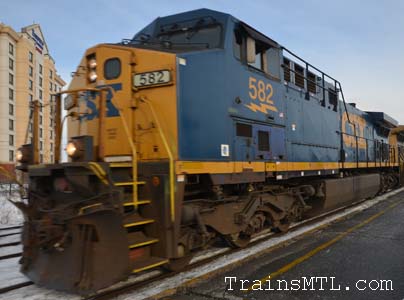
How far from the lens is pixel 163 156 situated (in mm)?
5000

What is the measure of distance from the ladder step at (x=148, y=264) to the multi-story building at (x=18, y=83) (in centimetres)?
4267

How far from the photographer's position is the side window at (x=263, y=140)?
21.5ft

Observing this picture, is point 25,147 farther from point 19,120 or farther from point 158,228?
point 19,120

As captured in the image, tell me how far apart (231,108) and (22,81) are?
5344cm

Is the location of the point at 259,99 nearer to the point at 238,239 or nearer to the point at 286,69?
the point at 286,69

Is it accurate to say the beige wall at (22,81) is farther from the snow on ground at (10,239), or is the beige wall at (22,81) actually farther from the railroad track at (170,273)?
the railroad track at (170,273)

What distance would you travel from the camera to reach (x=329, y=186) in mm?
9492

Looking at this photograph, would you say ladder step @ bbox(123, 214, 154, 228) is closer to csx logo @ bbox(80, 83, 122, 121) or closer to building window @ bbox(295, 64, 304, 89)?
csx logo @ bbox(80, 83, 122, 121)

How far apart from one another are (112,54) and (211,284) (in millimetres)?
3457

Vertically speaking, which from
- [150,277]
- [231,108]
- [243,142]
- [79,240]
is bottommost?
[150,277]

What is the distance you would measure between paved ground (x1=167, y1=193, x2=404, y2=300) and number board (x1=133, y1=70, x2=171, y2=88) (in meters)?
2.70

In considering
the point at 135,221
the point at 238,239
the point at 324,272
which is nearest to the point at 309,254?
the point at 324,272

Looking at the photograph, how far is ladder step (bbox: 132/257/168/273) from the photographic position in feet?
13.9

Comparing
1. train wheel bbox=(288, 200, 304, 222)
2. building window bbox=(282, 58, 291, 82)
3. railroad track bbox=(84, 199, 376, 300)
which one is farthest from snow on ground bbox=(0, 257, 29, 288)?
building window bbox=(282, 58, 291, 82)
